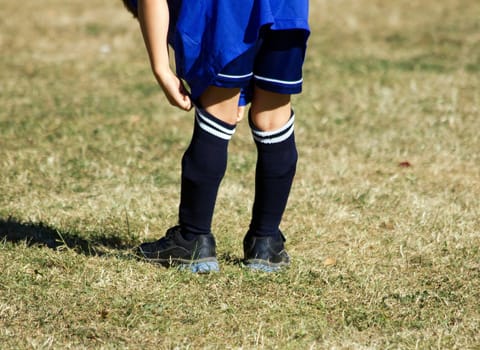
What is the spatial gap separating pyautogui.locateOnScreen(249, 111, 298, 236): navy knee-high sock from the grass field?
0.72 ft

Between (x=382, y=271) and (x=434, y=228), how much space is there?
0.65m

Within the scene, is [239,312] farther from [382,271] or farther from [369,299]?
[382,271]

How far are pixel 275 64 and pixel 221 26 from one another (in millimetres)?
266

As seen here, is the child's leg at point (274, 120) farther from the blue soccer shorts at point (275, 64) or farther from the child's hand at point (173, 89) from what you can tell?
the child's hand at point (173, 89)

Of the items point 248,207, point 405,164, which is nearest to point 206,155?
point 248,207

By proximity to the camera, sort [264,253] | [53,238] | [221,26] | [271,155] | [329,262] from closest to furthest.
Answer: [221,26] < [271,155] < [264,253] < [329,262] < [53,238]

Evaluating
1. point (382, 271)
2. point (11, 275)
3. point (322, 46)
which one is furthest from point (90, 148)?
point (322, 46)

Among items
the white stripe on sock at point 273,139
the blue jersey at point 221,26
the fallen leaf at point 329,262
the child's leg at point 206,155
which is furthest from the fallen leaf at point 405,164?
the blue jersey at point 221,26

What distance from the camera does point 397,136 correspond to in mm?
6012

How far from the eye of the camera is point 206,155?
3387 millimetres

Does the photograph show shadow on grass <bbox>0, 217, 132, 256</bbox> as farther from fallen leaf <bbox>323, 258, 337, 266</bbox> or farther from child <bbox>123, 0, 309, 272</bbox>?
fallen leaf <bbox>323, 258, 337, 266</bbox>

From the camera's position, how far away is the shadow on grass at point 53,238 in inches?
155

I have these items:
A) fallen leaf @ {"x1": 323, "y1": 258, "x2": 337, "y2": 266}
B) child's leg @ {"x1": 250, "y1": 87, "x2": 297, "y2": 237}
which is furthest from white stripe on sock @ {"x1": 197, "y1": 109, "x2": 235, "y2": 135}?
fallen leaf @ {"x1": 323, "y1": 258, "x2": 337, "y2": 266}

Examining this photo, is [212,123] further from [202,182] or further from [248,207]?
[248,207]
